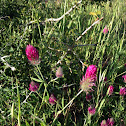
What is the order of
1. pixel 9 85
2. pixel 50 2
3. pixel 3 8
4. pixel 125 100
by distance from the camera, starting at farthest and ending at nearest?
pixel 50 2 < pixel 3 8 < pixel 125 100 < pixel 9 85

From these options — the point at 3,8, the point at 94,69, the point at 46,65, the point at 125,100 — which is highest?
the point at 3,8

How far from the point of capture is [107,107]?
1184mm

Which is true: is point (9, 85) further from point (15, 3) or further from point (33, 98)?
point (15, 3)

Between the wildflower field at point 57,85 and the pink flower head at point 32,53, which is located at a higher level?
the pink flower head at point 32,53

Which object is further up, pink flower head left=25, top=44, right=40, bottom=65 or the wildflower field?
pink flower head left=25, top=44, right=40, bottom=65

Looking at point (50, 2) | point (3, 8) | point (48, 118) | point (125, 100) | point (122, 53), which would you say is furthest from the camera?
point (50, 2)

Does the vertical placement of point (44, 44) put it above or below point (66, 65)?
above

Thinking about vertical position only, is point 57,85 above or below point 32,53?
below

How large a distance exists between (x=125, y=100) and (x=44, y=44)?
794mm

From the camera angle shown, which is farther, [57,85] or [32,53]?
[57,85]

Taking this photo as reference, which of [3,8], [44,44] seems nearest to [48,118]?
[44,44]

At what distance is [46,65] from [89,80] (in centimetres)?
46

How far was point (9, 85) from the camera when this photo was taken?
1.17 m

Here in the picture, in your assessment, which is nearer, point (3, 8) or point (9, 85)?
point (9, 85)
